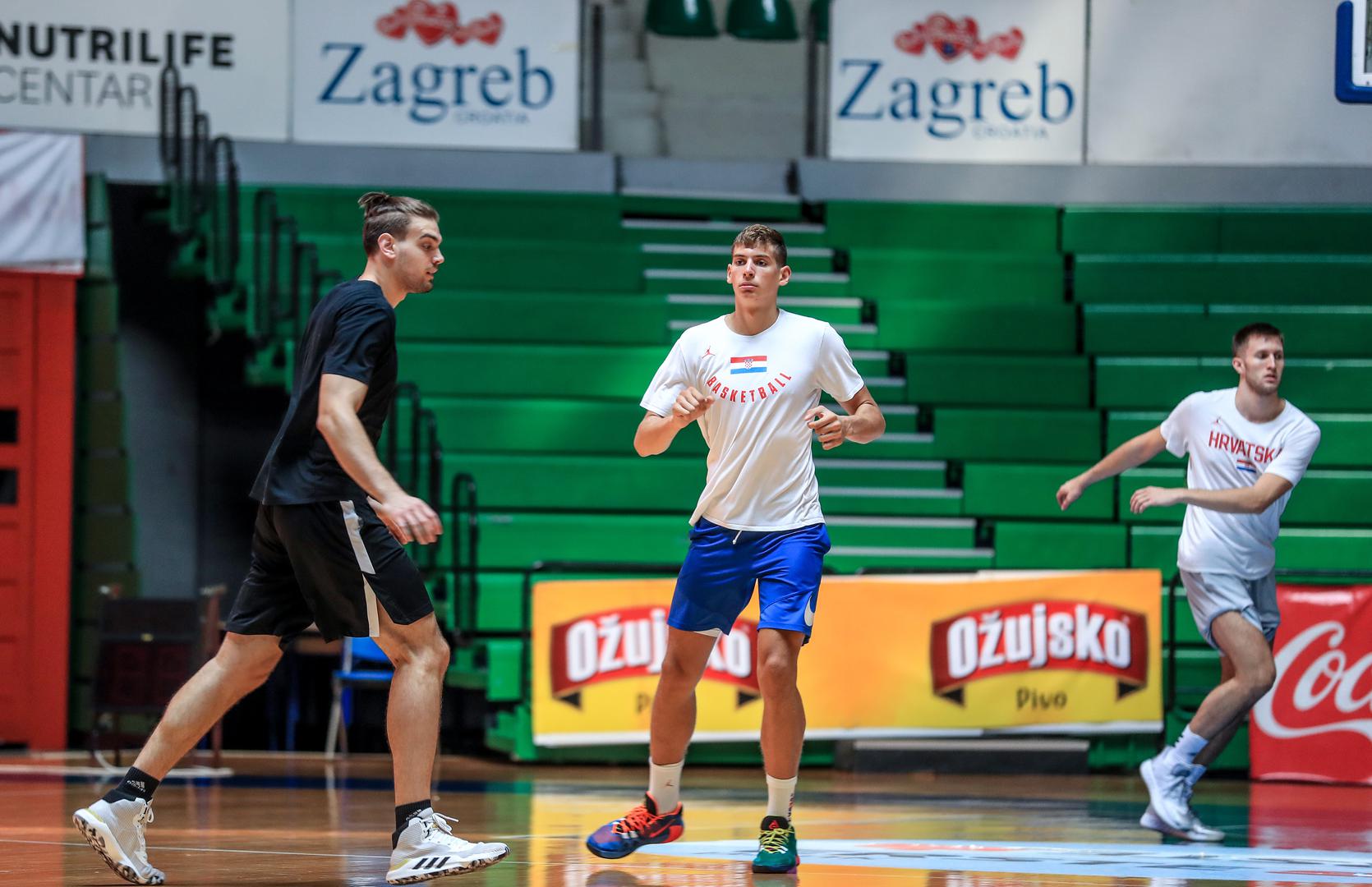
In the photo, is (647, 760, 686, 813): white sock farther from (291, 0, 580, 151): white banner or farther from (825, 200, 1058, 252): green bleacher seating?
(825, 200, 1058, 252): green bleacher seating

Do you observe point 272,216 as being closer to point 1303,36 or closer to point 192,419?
point 192,419

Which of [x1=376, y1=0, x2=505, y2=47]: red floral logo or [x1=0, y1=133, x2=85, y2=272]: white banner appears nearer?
[x1=0, y1=133, x2=85, y2=272]: white banner

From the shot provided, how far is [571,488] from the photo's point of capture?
458 inches

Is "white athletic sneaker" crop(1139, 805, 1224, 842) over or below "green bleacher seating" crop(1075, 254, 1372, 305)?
below

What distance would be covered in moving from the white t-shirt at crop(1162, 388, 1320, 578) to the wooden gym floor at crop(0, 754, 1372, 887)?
112 cm

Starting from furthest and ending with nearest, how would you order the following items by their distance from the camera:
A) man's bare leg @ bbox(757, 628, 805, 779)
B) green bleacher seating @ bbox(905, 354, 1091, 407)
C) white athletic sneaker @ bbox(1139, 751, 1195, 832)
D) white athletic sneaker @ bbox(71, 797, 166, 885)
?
green bleacher seating @ bbox(905, 354, 1091, 407), white athletic sneaker @ bbox(1139, 751, 1195, 832), man's bare leg @ bbox(757, 628, 805, 779), white athletic sneaker @ bbox(71, 797, 166, 885)

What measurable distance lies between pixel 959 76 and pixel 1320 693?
5.92m

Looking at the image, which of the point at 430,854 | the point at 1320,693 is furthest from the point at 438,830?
the point at 1320,693

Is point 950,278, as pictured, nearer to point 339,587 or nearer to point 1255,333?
point 1255,333

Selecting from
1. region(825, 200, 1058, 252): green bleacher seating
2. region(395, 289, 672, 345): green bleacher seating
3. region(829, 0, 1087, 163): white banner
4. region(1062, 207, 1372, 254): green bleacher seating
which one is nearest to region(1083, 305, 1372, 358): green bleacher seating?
region(1062, 207, 1372, 254): green bleacher seating

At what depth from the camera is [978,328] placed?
1307cm

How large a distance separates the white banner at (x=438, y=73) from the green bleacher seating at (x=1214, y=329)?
14.1 feet

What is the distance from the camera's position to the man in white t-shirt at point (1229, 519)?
6934mm

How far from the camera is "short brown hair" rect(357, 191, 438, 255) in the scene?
204 inches
